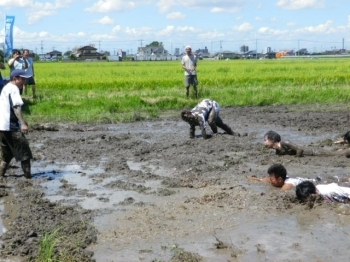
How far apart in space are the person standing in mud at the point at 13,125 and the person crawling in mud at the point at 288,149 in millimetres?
3988

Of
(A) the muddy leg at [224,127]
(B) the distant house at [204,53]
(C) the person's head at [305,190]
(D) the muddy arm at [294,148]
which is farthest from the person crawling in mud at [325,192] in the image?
(B) the distant house at [204,53]

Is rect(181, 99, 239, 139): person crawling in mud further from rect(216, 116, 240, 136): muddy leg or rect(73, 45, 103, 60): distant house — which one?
rect(73, 45, 103, 60): distant house

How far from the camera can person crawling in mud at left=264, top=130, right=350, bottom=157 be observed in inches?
376

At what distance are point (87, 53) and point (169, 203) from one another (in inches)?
3864

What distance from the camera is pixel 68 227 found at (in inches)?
238

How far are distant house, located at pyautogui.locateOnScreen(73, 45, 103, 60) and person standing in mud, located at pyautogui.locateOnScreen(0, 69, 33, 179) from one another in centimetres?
8870

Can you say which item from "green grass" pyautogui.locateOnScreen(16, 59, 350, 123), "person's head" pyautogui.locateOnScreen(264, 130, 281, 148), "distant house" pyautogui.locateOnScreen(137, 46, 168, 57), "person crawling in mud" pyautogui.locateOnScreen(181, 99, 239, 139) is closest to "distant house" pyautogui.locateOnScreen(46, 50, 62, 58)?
"distant house" pyautogui.locateOnScreen(137, 46, 168, 57)

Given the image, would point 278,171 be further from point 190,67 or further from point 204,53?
point 204,53

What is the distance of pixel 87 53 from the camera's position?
10275 cm

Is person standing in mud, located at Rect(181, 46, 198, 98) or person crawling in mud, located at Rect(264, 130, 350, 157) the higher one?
person standing in mud, located at Rect(181, 46, 198, 98)

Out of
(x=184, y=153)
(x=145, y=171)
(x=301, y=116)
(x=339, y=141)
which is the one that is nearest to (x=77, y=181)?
(x=145, y=171)

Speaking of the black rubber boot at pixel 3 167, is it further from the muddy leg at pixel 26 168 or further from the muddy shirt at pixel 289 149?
the muddy shirt at pixel 289 149

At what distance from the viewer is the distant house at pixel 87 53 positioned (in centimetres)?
9776

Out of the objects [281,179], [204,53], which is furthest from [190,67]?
[204,53]
